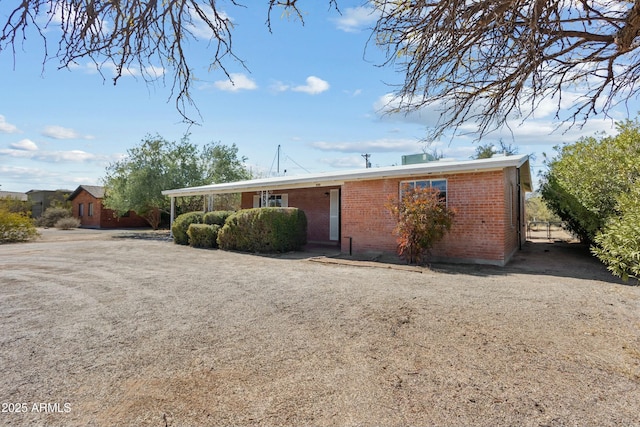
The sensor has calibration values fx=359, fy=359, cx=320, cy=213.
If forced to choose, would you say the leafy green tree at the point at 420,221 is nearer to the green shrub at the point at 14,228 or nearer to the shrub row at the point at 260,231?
the shrub row at the point at 260,231

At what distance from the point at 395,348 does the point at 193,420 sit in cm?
209

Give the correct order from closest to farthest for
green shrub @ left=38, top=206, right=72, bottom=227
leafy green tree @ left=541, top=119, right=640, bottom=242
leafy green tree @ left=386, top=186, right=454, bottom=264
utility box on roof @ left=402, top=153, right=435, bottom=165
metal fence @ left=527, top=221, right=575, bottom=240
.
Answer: leafy green tree @ left=541, top=119, right=640, bottom=242 < leafy green tree @ left=386, top=186, right=454, bottom=264 < utility box on roof @ left=402, top=153, right=435, bottom=165 < metal fence @ left=527, top=221, right=575, bottom=240 < green shrub @ left=38, top=206, right=72, bottom=227

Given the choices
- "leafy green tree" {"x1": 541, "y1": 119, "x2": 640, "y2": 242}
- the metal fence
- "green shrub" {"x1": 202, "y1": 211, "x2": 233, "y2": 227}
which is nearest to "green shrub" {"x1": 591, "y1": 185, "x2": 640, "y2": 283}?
"leafy green tree" {"x1": 541, "y1": 119, "x2": 640, "y2": 242}

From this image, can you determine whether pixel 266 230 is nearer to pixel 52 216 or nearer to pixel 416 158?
pixel 416 158

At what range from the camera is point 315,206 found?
16.9 metres

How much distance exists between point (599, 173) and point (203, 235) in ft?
45.6

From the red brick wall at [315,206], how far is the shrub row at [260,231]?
2752 millimetres

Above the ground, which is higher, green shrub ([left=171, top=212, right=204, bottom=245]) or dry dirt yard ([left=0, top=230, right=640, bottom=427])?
green shrub ([left=171, top=212, right=204, bottom=245])

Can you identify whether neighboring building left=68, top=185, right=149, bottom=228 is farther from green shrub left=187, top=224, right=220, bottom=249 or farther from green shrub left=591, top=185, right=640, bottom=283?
green shrub left=591, top=185, right=640, bottom=283

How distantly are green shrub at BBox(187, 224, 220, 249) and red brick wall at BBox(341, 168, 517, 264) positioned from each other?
6.67 meters

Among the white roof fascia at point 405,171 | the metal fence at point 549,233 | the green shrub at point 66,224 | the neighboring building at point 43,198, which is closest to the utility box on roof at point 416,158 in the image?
the white roof fascia at point 405,171

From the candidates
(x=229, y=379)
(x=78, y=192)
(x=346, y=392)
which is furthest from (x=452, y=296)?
(x=78, y=192)

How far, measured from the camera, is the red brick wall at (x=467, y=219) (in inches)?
382

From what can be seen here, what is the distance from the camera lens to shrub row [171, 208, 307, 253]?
42.2 ft
